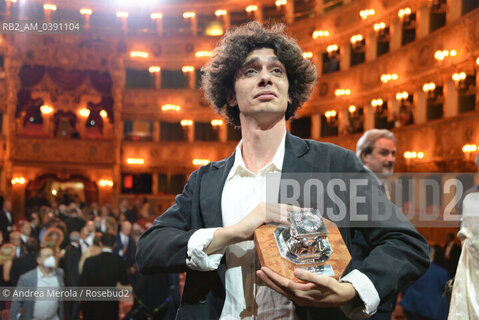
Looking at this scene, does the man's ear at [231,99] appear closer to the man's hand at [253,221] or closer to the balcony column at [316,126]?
the man's hand at [253,221]

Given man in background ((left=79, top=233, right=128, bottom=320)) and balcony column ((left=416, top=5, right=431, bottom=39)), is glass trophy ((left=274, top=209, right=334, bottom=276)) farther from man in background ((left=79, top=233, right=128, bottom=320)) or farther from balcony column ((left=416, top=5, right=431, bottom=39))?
balcony column ((left=416, top=5, right=431, bottom=39))

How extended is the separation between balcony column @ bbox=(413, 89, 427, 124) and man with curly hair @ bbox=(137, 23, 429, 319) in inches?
598

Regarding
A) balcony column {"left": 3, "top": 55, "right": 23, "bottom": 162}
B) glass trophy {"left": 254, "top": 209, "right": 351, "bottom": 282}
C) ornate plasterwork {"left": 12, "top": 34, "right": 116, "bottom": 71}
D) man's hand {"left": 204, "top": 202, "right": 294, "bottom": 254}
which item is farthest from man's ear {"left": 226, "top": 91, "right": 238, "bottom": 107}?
ornate plasterwork {"left": 12, "top": 34, "right": 116, "bottom": 71}

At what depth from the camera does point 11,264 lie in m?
6.67

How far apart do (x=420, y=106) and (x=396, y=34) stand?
3.29m

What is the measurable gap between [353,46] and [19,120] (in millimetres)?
16714

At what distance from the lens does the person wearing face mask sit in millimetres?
5309

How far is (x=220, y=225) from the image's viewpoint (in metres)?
1.81

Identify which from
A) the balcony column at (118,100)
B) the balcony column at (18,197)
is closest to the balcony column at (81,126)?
the balcony column at (118,100)

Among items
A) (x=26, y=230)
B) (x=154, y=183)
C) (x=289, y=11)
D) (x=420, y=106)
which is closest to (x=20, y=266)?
(x=26, y=230)

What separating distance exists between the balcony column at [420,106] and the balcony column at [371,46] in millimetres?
3368

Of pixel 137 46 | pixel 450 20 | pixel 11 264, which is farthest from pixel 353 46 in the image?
pixel 11 264

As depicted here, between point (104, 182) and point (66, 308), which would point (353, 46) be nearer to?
point (104, 182)

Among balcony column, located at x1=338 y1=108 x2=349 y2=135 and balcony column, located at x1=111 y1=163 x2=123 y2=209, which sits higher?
balcony column, located at x1=338 y1=108 x2=349 y2=135
